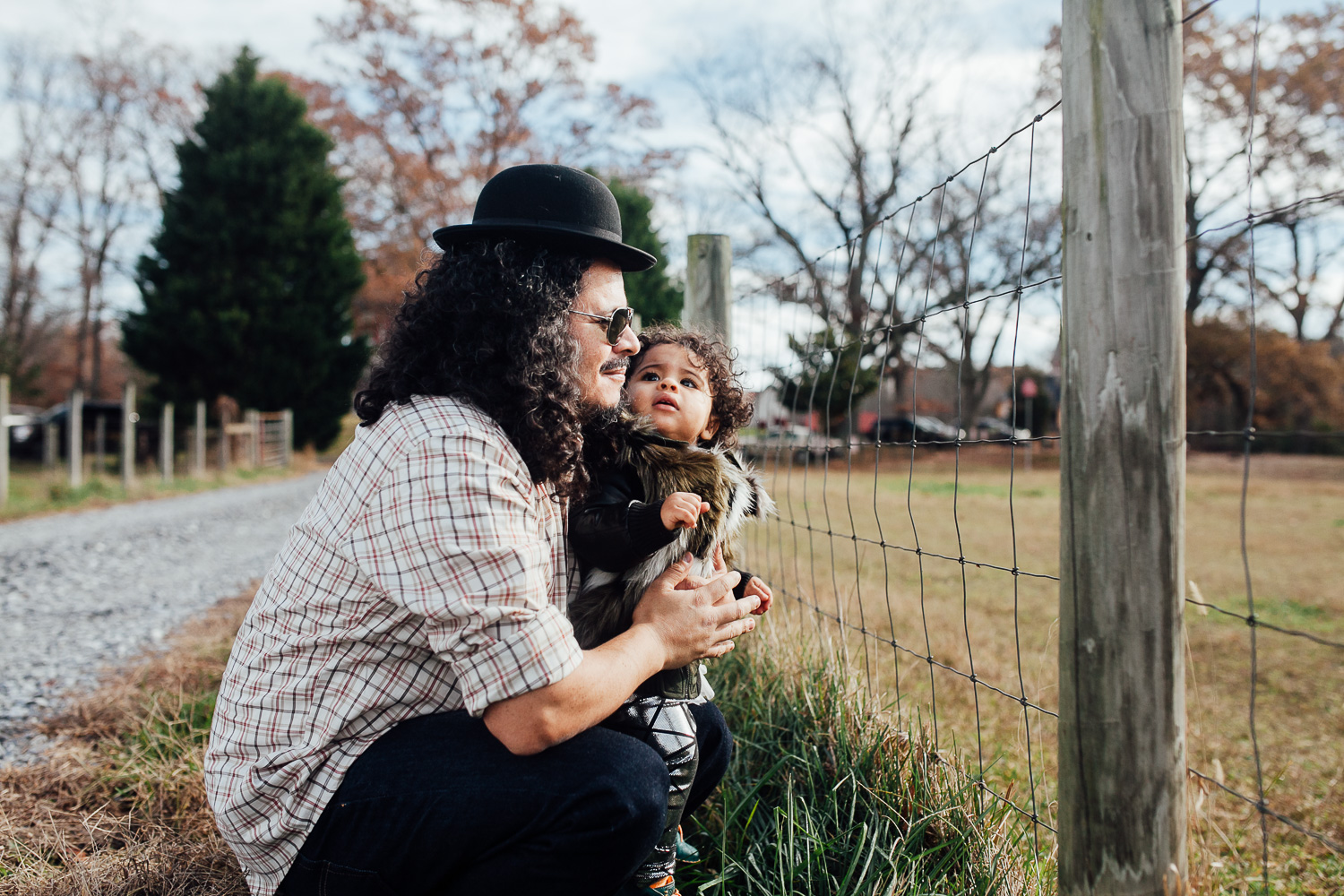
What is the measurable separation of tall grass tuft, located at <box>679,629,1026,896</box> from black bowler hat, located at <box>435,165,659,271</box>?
1.34m

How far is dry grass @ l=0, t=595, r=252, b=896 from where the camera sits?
188 cm

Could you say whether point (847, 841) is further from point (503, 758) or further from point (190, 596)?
point (190, 596)

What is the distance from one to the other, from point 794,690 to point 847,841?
2.02ft

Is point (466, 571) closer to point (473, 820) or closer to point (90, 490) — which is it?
point (473, 820)

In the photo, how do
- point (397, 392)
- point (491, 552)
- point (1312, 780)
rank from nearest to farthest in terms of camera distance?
point (491, 552)
point (397, 392)
point (1312, 780)

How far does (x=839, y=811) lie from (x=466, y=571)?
1237mm

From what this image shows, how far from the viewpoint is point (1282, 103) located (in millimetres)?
20562

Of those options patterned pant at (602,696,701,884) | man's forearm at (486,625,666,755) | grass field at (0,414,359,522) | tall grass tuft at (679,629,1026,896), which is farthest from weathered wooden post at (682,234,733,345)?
grass field at (0,414,359,522)

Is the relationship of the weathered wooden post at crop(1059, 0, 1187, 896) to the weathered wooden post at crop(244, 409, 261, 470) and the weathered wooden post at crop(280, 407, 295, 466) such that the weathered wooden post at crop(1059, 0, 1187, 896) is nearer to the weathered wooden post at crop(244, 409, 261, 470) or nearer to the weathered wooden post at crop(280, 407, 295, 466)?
the weathered wooden post at crop(244, 409, 261, 470)

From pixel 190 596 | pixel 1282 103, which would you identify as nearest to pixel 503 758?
pixel 190 596

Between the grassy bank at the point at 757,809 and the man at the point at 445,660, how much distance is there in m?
0.50

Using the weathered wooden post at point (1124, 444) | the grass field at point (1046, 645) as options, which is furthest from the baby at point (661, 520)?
the weathered wooden post at point (1124, 444)

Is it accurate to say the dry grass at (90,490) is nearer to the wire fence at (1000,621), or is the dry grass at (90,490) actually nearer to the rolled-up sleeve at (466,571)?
the wire fence at (1000,621)

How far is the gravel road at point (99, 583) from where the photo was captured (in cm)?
352
